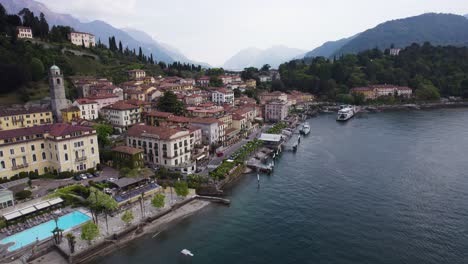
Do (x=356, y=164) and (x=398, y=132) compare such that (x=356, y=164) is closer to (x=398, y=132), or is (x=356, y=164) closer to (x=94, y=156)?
(x=398, y=132)

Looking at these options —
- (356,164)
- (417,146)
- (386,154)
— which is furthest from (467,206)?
(417,146)

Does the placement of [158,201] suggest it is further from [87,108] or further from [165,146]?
[87,108]

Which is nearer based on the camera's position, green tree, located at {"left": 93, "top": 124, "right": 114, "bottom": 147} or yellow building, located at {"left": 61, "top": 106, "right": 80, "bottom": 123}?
green tree, located at {"left": 93, "top": 124, "right": 114, "bottom": 147}

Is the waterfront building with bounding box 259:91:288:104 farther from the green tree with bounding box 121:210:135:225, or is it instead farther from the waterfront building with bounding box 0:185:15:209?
the waterfront building with bounding box 0:185:15:209

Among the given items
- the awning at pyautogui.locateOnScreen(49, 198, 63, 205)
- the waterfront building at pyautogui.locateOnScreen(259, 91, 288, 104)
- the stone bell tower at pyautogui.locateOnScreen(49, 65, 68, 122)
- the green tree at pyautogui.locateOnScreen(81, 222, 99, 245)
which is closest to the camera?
the green tree at pyautogui.locateOnScreen(81, 222, 99, 245)

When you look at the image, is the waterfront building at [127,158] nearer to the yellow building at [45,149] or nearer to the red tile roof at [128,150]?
the red tile roof at [128,150]

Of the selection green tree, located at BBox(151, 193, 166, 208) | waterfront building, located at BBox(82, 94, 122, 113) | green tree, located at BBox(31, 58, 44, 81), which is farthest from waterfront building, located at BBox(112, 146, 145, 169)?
green tree, located at BBox(31, 58, 44, 81)

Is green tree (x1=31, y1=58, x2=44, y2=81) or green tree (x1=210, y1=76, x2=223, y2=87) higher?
green tree (x1=31, y1=58, x2=44, y2=81)
